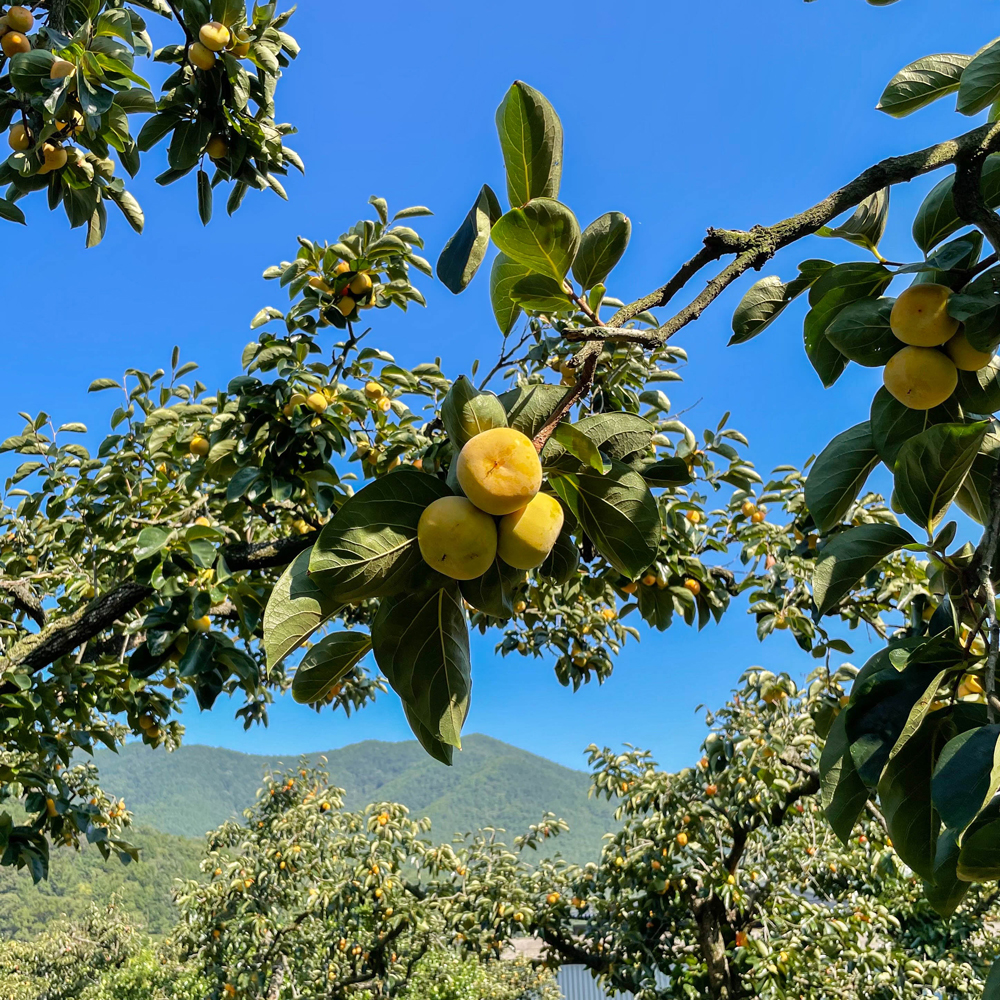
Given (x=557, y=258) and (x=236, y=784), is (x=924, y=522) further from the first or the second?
(x=236, y=784)

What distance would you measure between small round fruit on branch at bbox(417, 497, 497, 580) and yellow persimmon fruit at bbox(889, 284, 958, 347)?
0.61 meters

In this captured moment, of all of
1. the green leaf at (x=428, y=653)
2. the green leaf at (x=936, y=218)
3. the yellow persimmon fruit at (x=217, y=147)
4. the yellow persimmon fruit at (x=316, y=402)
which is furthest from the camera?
the yellow persimmon fruit at (x=316, y=402)

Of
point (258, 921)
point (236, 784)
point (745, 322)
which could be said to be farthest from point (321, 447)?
point (236, 784)

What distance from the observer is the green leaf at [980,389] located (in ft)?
3.06

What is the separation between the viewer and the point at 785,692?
465cm


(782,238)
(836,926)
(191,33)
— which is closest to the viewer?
(782,238)

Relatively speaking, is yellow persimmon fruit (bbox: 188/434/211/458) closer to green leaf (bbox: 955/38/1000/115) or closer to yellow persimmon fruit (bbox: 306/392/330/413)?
yellow persimmon fruit (bbox: 306/392/330/413)

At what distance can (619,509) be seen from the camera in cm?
72

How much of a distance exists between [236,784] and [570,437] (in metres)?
92.6

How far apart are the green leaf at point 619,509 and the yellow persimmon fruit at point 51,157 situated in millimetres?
2255

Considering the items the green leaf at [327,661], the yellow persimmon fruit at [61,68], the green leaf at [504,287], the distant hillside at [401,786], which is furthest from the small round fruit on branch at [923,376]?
the distant hillside at [401,786]

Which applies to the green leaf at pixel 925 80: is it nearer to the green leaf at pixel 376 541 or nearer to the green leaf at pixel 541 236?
the green leaf at pixel 541 236

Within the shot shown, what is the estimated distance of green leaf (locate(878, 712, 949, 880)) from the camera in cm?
78

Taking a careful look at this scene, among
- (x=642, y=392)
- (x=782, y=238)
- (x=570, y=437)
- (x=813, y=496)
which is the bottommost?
(x=570, y=437)
